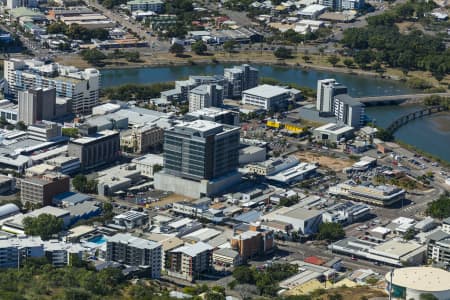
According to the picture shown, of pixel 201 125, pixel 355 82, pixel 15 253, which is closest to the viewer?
pixel 15 253

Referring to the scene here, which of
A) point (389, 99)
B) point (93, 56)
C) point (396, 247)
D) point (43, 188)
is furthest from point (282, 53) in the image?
point (396, 247)

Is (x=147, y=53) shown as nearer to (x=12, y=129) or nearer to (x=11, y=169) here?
(x=12, y=129)

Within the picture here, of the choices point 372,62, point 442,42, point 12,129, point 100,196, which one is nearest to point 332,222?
point 100,196

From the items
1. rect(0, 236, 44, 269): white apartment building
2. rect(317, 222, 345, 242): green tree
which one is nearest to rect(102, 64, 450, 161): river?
rect(317, 222, 345, 242): green tree

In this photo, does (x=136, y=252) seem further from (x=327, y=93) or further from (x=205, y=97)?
(x=327, y=93)

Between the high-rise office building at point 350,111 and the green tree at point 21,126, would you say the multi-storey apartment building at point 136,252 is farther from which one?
the high-rise office building at point 350,111

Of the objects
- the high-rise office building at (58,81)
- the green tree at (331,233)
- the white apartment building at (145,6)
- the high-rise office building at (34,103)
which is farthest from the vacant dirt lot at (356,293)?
the white apartment building at (145,6)
